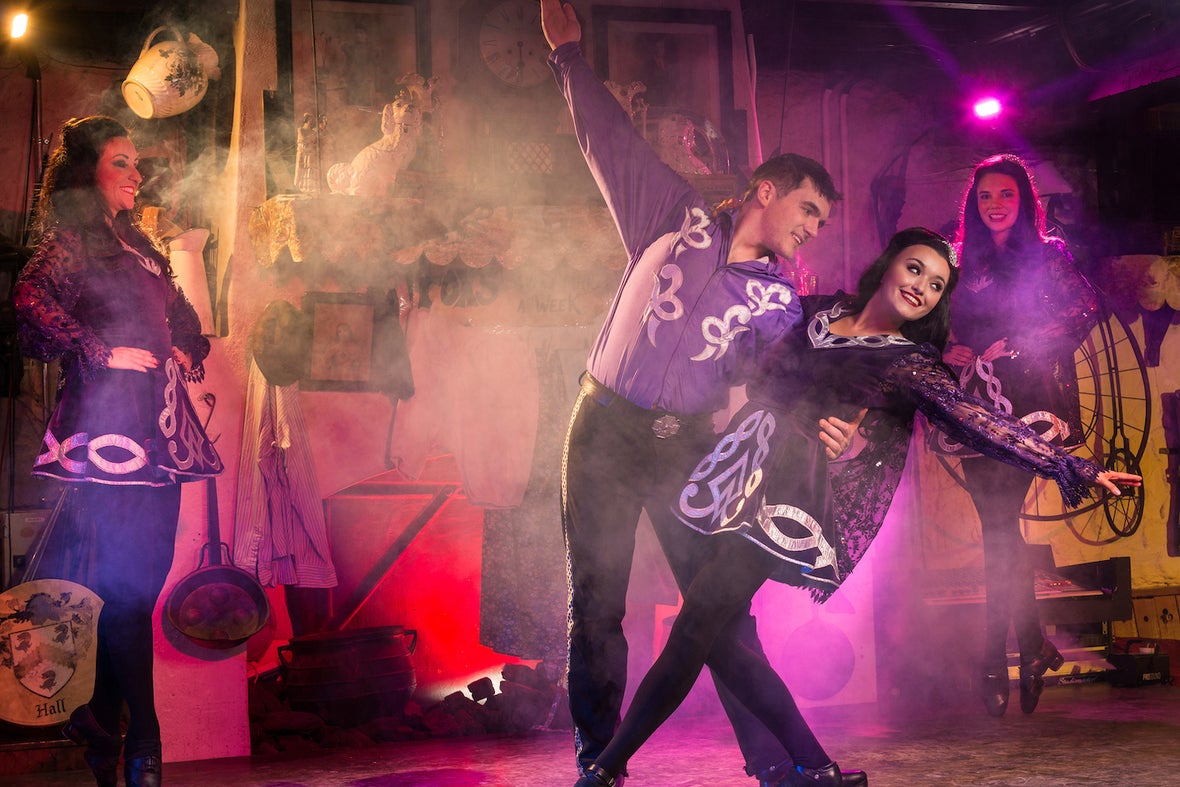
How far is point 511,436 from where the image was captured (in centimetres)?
433

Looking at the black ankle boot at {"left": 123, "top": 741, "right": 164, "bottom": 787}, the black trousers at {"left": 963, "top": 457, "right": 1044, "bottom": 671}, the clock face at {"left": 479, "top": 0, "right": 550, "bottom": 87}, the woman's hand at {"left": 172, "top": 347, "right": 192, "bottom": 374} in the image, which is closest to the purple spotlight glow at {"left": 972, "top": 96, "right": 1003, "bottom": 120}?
the black trousers at {"left": 963, "top": 457, "right": 1044, "bottom": 671}

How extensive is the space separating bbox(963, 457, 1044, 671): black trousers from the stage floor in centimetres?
29

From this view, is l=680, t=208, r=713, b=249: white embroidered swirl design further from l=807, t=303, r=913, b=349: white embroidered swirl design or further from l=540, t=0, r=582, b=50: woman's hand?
l=540, t=0, r=582, b=50: woman's hand

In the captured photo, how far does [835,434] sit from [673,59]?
2.16m

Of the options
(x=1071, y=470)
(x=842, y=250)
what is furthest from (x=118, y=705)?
(x=842, y=250)

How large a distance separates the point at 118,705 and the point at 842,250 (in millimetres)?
3686

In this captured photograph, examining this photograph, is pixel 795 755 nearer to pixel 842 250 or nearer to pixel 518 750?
pixel 518 750

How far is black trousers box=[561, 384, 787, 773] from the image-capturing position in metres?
3.08

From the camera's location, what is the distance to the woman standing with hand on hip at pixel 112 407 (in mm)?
3217

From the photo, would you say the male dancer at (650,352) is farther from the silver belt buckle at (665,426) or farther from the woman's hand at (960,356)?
the woman's hand at (960,356)

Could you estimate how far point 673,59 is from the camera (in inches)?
179

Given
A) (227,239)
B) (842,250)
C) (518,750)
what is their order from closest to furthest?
(518,750) → (227,239) → (842,250)

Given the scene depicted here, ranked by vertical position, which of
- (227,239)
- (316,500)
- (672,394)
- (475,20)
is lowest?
(316,500)

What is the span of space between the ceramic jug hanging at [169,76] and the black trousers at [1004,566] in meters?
3.44
